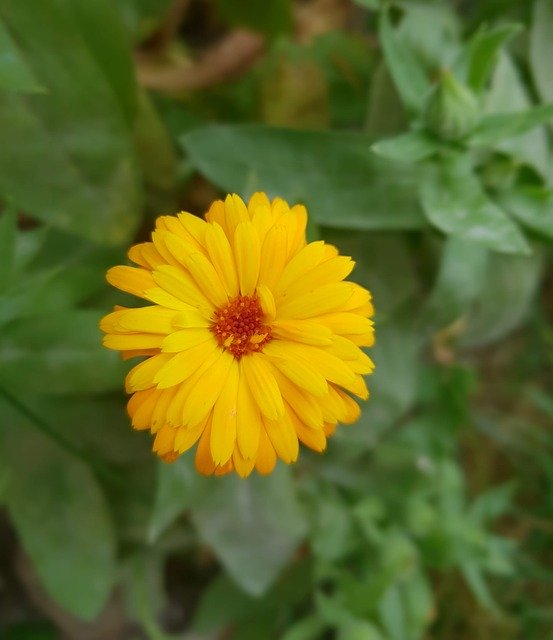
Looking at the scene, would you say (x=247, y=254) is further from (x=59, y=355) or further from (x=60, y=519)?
(x=60, y=519)

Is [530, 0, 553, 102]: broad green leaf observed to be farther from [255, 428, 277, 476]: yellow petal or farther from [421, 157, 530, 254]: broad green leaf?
[255, 428, 277, 476]: yellow petal

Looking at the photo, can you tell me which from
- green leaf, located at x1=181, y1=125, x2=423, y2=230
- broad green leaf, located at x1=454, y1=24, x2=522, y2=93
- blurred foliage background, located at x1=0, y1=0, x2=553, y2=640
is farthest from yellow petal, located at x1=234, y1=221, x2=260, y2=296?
broad green leaf, located at x1=454, y1=24, x2=522, y2=93

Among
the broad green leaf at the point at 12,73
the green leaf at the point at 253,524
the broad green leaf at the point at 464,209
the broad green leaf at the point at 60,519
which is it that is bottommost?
the green leaf at the point at 253,524

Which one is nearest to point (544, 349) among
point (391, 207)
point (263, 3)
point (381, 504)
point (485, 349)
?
point (485, 349)

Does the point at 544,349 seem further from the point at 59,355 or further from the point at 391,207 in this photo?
the point at 59,355

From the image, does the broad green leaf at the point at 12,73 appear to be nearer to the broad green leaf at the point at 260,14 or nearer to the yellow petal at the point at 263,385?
the yellow petal at the point at 263,385

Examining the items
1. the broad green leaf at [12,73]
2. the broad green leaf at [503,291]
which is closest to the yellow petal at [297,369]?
the broad green leaf at [12,73]

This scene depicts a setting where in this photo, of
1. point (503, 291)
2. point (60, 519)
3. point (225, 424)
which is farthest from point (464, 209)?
point (60, 519)
